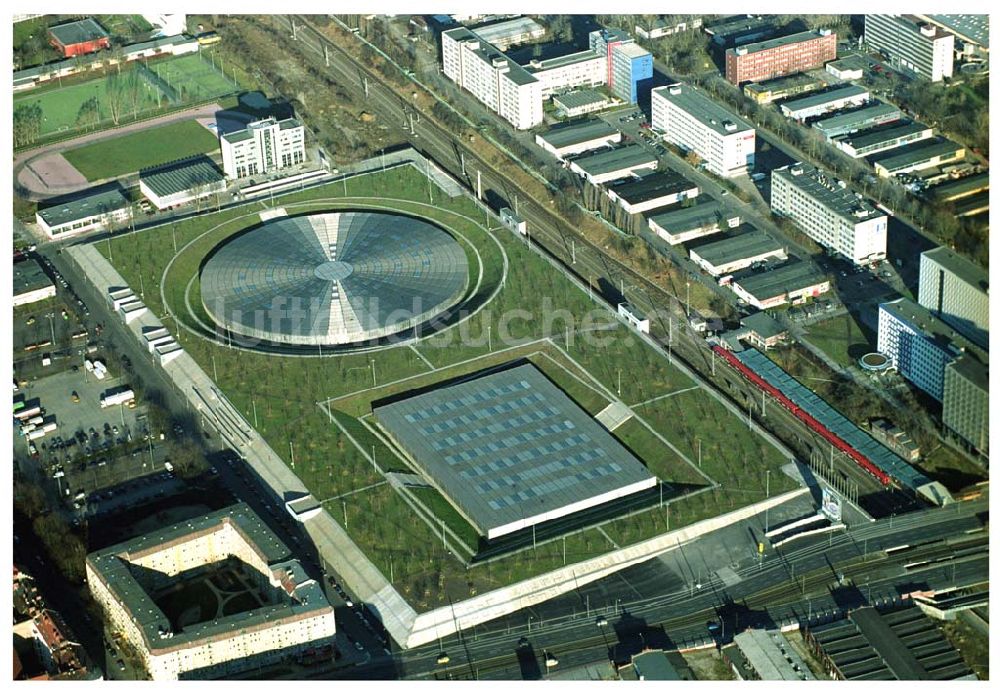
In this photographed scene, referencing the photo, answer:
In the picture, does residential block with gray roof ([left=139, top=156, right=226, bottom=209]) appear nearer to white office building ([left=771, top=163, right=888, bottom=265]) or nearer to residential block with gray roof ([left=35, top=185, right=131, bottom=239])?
residential block with gray roof ([left=35, top=185, right=131, bottom=239])

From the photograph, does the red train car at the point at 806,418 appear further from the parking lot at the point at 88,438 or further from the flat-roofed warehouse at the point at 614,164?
the parking lot at the point at 88,438

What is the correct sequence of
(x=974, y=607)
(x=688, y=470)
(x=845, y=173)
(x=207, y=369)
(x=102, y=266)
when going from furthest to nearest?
(x=845, y=173) < (x=102, y=266) < (x=207, y=369) < (x=688, y=470) < (x=974, y=607)

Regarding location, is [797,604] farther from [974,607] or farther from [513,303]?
[513,303]

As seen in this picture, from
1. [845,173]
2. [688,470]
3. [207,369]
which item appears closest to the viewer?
[688,470]

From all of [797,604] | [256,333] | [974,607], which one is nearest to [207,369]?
[256,333]

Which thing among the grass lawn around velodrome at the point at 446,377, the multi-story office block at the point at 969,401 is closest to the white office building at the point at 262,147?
the grass lawn around velodrome at the point at 446,377

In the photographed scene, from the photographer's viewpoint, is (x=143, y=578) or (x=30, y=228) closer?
(x=143, y=578)
